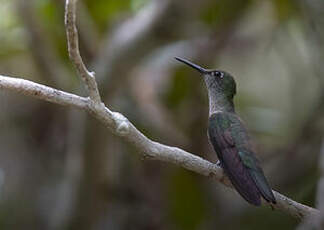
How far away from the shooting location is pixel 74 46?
8.39 ft

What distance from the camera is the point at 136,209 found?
5613 mm

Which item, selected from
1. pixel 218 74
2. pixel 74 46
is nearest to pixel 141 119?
pixel 218 74

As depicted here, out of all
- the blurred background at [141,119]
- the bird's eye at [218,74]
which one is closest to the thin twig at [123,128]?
the bird's eye at [218,74]

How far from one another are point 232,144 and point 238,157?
0.39ft

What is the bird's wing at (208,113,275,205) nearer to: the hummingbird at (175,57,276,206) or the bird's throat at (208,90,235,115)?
the hummingbird at (175,57,276,206)

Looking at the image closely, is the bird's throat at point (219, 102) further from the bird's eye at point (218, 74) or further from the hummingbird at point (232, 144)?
the bird's eye at point (218, 74)

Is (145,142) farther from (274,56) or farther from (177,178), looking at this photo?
(274,56)

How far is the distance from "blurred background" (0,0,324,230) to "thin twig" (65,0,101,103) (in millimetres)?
1936

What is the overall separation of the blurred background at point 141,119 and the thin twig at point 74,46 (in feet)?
6.35

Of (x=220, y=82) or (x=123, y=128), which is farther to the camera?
(x=220, y=82)

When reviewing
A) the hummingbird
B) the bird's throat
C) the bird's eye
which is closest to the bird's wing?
the hummingbird

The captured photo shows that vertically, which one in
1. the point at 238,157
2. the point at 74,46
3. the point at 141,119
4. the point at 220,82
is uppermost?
the point at 74,46

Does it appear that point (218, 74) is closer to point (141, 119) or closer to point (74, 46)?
point (141, 119)

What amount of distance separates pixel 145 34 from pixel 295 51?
1.72m
